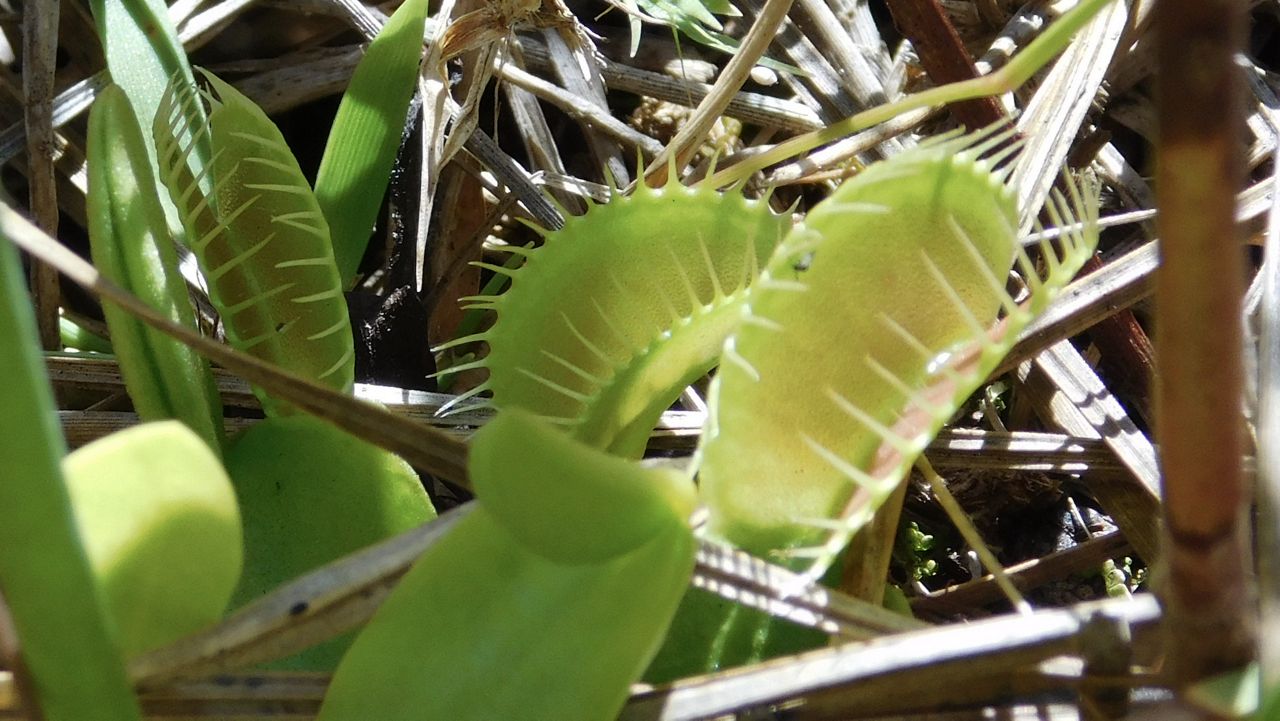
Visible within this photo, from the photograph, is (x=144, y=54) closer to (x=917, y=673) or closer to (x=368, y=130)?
(x=368, y=130)

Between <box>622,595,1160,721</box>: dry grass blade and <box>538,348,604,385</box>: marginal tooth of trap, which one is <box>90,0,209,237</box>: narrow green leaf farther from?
<box>622,595,1160,721</box>: dry grass blade

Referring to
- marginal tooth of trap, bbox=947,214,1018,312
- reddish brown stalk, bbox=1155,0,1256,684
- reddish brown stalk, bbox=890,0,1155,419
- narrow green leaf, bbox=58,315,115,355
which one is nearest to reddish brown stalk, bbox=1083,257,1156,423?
reddish brown stalk, bbox=890,0,1155,419

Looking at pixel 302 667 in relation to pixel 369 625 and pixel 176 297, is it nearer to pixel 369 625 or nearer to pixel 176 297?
pixel 369 625

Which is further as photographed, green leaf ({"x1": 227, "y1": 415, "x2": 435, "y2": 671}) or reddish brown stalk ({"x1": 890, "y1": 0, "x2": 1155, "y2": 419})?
reddish brown stalk ({"x1": 890, "y1": 0, "x2": 1155, "y2": 419})

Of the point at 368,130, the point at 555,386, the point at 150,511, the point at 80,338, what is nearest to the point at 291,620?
the point at 150,511

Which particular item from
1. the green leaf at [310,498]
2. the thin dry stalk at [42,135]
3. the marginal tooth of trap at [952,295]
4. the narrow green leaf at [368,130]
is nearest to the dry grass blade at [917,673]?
the marginal tooth of trap at [952,295]

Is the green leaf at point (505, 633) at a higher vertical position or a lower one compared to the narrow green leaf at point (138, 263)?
lower

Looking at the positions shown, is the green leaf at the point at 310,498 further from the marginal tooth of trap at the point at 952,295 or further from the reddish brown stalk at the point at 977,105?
the reddish brown stalk at the point at 977,105
